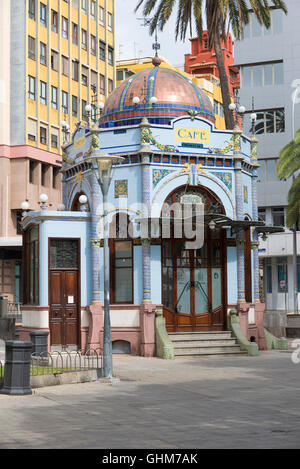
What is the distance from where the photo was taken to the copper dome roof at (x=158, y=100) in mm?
26281

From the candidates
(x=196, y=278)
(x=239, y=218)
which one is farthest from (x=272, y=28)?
(x=196, y=278)

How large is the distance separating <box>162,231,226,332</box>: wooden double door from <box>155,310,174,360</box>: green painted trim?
88 centimetres

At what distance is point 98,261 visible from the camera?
2423 centimetres

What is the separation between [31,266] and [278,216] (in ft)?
88.3

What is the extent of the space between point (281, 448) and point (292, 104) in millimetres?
41213

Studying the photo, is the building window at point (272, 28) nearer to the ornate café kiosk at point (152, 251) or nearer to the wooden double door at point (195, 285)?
the ornate café kiosk at point (152, 251)

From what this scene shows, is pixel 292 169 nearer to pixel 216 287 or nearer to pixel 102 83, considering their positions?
pixel 216 287

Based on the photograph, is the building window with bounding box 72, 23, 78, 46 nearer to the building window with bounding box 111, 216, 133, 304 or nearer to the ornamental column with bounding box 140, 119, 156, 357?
the ornamental column with bounding box 140, 119, 156, 357

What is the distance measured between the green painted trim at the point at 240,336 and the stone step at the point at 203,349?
0.77ft

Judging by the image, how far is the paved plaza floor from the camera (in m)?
10.1

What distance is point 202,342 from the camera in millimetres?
24281

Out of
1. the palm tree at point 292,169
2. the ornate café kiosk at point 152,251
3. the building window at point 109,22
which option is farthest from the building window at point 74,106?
the ornate café kiosk at point 152,251

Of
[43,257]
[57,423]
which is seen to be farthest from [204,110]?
[57,423]

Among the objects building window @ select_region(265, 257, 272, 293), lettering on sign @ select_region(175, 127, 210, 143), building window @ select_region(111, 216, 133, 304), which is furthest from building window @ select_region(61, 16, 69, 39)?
building window @ select_region(111, 216, 133, 304)
